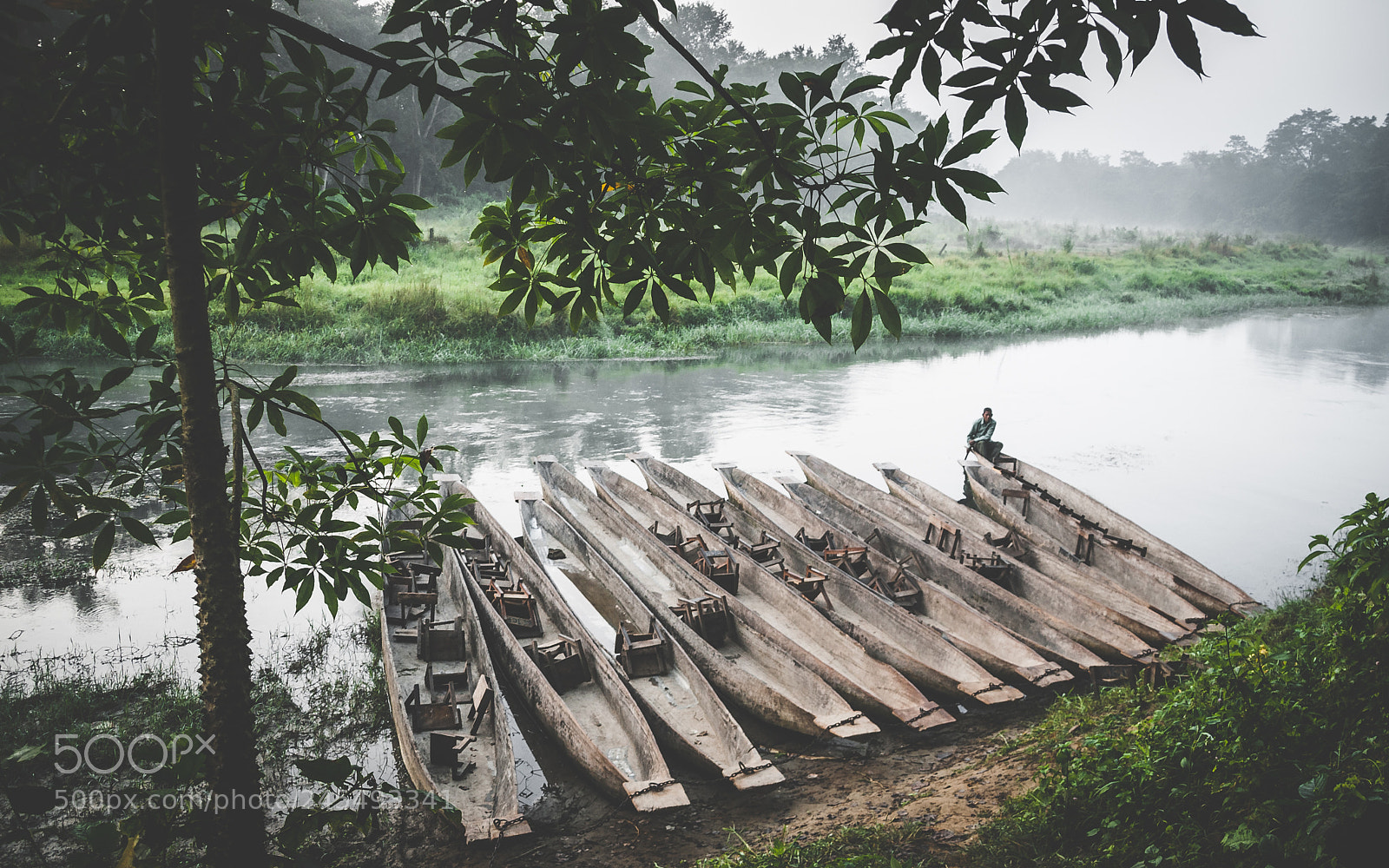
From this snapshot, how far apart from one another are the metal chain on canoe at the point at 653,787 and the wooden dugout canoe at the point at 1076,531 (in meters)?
4.37

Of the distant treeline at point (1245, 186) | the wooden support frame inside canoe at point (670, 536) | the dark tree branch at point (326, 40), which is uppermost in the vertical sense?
the distant treeline at point (1245, 186)

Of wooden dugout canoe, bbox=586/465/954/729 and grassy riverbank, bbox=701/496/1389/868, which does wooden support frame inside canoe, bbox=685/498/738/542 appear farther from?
grassy riverbank, bbox=701/496/1389/868

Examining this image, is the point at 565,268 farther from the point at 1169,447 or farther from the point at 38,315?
the point at 1169,447

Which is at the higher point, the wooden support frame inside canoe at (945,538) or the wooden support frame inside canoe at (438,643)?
the wooden support frame inside canoe at (945,538)

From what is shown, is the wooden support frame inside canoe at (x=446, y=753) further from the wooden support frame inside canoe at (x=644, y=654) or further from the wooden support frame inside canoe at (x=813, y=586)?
the wooden support frame inside canoe at (x=813, y=586)

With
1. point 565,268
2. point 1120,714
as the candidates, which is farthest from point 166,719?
point 1120,714

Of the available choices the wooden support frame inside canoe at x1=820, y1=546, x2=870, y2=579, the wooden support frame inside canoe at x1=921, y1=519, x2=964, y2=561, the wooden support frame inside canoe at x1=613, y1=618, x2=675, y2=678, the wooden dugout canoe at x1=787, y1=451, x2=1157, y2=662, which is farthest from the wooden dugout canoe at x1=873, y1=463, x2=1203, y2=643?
the wooden support frame inside canoe at x1=613, y1=618, x2=675, y2=678

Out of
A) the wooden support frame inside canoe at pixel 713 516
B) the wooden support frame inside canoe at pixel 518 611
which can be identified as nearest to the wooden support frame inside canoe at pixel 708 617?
the wooden support frame inside canoe at pixel 518 611

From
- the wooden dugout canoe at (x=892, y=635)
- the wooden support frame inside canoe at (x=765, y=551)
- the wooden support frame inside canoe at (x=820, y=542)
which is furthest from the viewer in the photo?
the wooden support frame inside canoe at (x=820, y=542)

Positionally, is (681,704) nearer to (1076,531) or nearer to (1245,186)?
(1076,531)

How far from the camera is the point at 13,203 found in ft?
5.96

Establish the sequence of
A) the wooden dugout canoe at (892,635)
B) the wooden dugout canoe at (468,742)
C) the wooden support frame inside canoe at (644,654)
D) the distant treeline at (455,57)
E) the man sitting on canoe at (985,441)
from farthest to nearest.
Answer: the distant treeline at (455,57), the man sitting on canoe at (985,441), the wooden support frame inside canoe at (644,654), the wooden dugout canoe at (892,635), the wooden dugout canoe at (468,742)

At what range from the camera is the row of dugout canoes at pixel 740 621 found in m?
4.03

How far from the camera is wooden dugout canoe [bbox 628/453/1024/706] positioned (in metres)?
4.50
